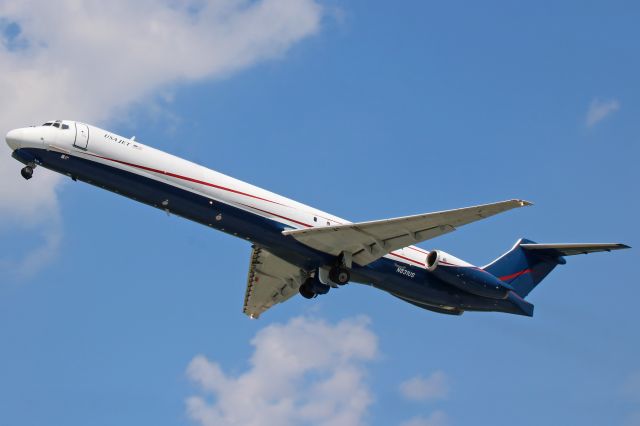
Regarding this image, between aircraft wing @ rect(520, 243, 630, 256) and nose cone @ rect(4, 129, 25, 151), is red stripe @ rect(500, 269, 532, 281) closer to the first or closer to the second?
aircraft wing @ rect(520, 243, 630, 256)

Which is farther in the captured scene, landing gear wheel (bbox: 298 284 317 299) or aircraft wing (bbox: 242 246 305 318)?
aircraft wing (bbox: 242 246 305 318)

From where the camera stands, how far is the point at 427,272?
33.6 m

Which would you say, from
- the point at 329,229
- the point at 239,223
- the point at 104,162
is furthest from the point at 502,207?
the point at 104,162

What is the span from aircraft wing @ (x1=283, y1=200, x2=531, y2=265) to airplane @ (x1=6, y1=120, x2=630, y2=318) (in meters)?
0.03

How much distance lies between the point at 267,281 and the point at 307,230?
6470 millimetres

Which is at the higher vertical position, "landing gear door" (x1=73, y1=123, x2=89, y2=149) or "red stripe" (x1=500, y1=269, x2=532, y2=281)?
"red stripe" (x1=500, y1=269, x2=532, y2=281)

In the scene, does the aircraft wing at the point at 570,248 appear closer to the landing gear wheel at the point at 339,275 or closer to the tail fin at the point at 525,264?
the tail fin at the point at 525,264

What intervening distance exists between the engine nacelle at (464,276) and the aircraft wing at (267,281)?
196 inches

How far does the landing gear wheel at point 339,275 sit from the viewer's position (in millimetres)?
32375

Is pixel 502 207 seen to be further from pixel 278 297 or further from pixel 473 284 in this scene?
pixel 278 297

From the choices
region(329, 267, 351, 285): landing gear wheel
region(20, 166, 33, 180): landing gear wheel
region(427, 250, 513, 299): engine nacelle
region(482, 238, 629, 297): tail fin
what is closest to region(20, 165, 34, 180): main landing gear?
region(20, 166, 33, 180): landing gear wheel

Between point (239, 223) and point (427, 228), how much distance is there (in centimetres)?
580

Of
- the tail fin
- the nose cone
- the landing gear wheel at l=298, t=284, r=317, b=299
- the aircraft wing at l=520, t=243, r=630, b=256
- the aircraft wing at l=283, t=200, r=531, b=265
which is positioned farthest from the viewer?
the tail fin

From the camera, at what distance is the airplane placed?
96.7 ft
